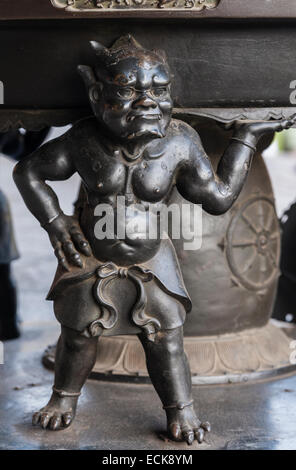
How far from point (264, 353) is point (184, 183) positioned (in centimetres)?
67

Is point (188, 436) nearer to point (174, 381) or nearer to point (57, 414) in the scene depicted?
point (174, 381)

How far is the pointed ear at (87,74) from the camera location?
5.18ft

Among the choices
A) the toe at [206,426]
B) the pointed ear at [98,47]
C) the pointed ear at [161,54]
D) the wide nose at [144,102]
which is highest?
the pointed ear at [98,47]

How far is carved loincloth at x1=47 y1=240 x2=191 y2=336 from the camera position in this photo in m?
1.64

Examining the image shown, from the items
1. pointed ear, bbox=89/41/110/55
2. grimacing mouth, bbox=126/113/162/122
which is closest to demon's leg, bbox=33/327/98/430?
grimacing mouth, bbox=126/113/162/122

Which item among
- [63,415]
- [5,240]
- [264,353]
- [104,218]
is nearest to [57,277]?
[104,218]

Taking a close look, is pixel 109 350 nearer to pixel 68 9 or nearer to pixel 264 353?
pixel 264 353

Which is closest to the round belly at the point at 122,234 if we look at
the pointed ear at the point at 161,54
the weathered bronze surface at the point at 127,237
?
the weathered bronze surface at the point at 127,237

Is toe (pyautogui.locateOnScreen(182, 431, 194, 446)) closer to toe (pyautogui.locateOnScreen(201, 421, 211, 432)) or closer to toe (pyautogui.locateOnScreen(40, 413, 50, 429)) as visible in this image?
toe (pyautogui.locateOnScreen(201, 421, 211, 432))

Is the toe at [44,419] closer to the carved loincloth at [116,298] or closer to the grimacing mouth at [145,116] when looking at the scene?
the carved loincloth at [116,298]

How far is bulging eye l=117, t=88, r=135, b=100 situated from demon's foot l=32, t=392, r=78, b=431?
0.63m

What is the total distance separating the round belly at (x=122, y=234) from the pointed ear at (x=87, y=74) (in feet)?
0.78

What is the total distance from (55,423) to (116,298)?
0.97 ft

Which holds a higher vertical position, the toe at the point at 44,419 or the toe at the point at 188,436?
the toe at the point at 188,436
